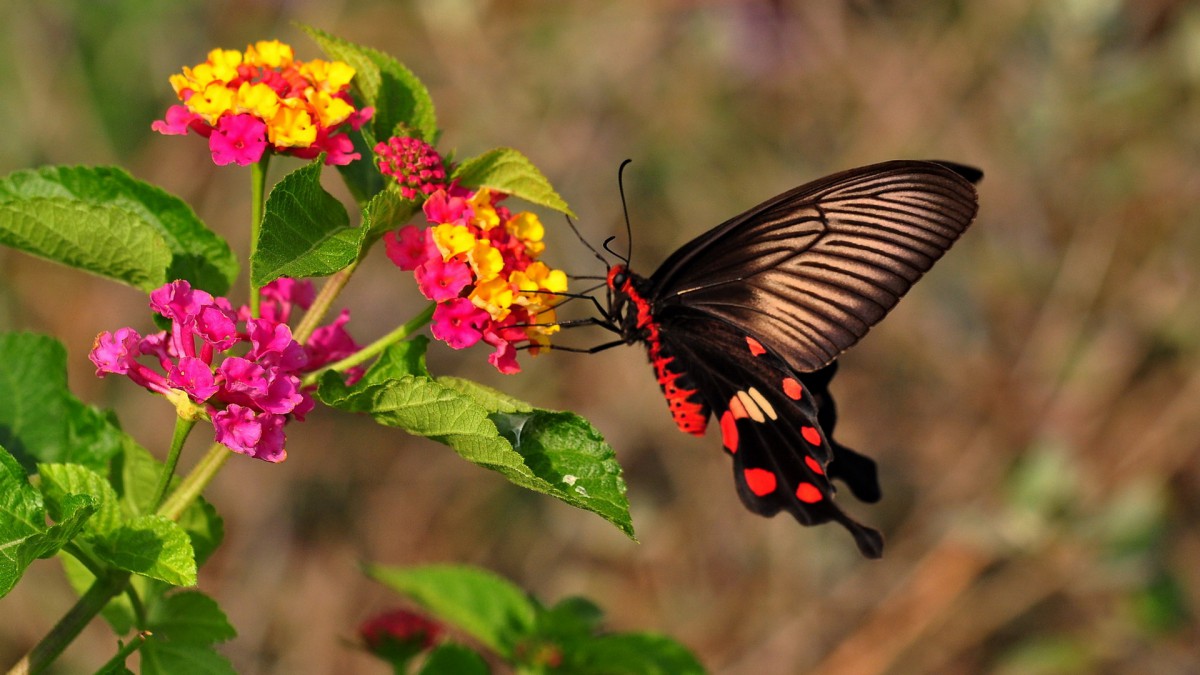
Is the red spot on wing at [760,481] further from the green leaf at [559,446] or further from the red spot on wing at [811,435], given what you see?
the green leaf at [559,446]

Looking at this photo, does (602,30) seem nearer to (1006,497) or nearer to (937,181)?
(1006,497)

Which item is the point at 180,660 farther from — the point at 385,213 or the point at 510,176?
the point at 510,176

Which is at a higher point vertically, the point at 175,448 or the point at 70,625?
the point at 175,448

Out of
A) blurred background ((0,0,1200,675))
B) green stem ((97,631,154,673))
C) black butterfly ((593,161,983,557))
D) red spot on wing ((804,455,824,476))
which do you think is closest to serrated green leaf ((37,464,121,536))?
green stem ((97,631,154,673))

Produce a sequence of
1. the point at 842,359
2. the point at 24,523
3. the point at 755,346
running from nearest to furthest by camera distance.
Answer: the point at 24,523 < the point at 755,346 < the point at 842,359

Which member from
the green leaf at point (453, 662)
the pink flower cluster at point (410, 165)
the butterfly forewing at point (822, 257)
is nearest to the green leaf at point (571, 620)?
the green leaf at point (453, 662)

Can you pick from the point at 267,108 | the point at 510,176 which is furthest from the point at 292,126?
the point at 510,176

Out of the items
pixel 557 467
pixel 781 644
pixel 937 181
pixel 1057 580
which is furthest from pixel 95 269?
pixel 1057 580
